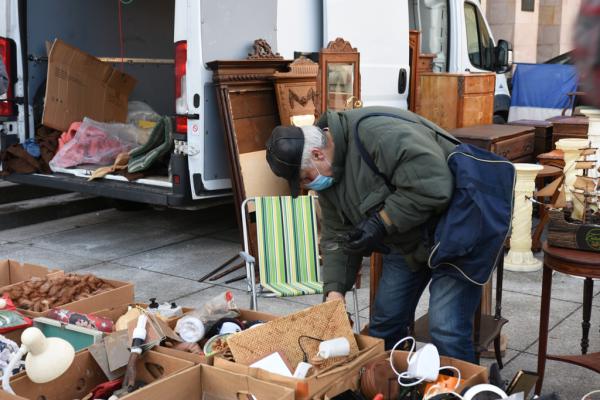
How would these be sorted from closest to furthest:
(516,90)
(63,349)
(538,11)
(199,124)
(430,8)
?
(63,349), (199,124), (430,8), (516,90), (538,11)

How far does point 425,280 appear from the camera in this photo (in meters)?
3.13

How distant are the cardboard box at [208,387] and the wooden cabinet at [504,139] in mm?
4025

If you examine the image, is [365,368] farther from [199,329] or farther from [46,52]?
[46,52]

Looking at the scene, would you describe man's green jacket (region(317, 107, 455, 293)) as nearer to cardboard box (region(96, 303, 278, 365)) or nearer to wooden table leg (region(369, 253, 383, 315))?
→ cardboard box (region(96, 303, 278, 365))

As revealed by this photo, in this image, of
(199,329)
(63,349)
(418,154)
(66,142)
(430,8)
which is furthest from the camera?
(430,8)

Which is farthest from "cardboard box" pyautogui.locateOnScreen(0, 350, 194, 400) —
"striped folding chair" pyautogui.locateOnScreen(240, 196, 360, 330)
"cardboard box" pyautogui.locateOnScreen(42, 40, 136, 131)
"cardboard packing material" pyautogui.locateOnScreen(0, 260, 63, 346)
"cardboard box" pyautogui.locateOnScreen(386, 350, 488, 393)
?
"cardboard box" pyautogui.locateOnScreen(42, 40, 136, 131)

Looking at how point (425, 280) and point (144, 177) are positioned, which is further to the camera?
point (144, 177)

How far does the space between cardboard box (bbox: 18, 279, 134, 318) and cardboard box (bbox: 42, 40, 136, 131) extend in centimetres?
361

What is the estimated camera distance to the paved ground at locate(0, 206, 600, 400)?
4.35 meters

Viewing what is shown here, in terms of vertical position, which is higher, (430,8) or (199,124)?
(430,8)

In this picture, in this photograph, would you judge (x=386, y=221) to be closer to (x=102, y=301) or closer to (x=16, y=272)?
(x=102, y=301)

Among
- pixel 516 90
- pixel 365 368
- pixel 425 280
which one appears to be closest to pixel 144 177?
pixel 425 280

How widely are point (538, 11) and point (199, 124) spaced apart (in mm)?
12290

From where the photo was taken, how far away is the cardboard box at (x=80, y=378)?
2.52 m
